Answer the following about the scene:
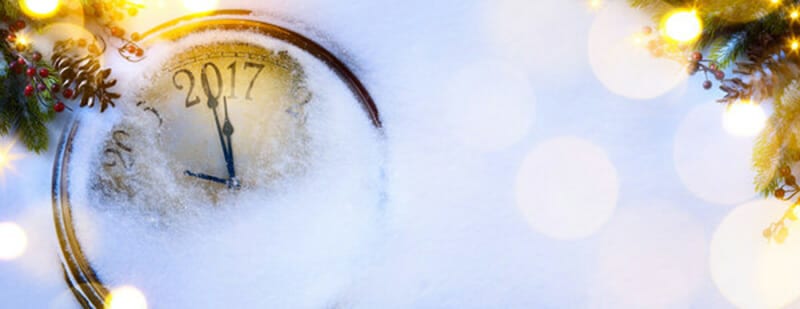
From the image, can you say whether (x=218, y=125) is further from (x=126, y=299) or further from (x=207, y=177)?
(x=126, y=299)

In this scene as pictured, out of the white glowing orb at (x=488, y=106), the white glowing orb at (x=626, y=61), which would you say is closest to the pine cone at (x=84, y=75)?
the white glowing orb at (x=488, y=106)

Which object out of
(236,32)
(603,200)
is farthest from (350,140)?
(603,200)

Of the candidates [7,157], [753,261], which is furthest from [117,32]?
[753,261]

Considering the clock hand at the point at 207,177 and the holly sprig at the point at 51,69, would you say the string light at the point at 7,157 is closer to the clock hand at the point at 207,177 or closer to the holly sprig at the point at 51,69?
the holly sprig at the point at 51,69

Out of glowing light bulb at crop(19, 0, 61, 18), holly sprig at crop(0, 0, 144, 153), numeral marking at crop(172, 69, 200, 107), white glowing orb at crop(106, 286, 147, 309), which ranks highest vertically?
glowing light bulb at crop(19, 0, 61, 18)

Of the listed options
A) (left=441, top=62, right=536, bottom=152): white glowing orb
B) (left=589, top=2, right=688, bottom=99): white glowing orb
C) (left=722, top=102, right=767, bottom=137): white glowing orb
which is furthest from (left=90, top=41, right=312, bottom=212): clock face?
(left=722, top=102, right=767, bottom=137): white glowing orb

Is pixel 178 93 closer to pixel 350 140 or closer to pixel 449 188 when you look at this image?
pixel 350 140

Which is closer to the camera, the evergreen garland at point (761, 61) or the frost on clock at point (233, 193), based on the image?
the evergreen garland at point (761, 61)

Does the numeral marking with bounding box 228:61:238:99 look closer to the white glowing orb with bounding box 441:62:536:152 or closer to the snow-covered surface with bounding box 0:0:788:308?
the snow-covered surface with bounding box 0:0:788:308
